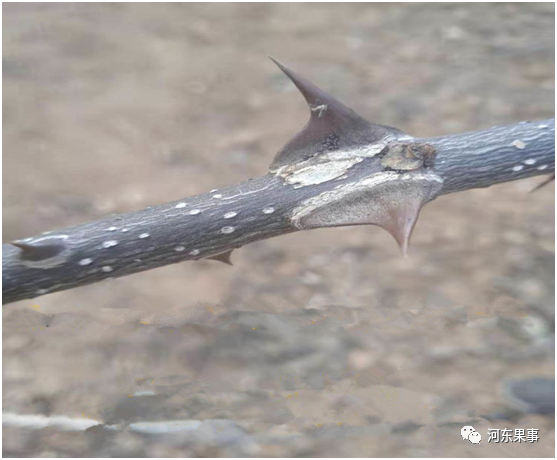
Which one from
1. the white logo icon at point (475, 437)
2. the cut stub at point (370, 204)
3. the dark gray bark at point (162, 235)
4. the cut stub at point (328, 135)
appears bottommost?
the white logo icon at point (475, 437)

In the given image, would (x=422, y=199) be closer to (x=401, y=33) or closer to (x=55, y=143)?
(x=55, y=143)

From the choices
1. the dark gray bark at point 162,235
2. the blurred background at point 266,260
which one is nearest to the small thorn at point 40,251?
the dark gray bark at point 162,235

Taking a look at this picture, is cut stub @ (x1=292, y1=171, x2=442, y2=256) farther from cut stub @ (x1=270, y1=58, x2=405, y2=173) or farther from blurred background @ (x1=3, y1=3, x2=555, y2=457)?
blurred background @ (x1=3, y1=3, x2=555, y2=457)

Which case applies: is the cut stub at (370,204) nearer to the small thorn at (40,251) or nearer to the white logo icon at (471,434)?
the small thorn at (40,251)

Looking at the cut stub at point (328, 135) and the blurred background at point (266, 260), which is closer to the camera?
the cut stub at point (328, 135)

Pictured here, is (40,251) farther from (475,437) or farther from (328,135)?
(475,437)
